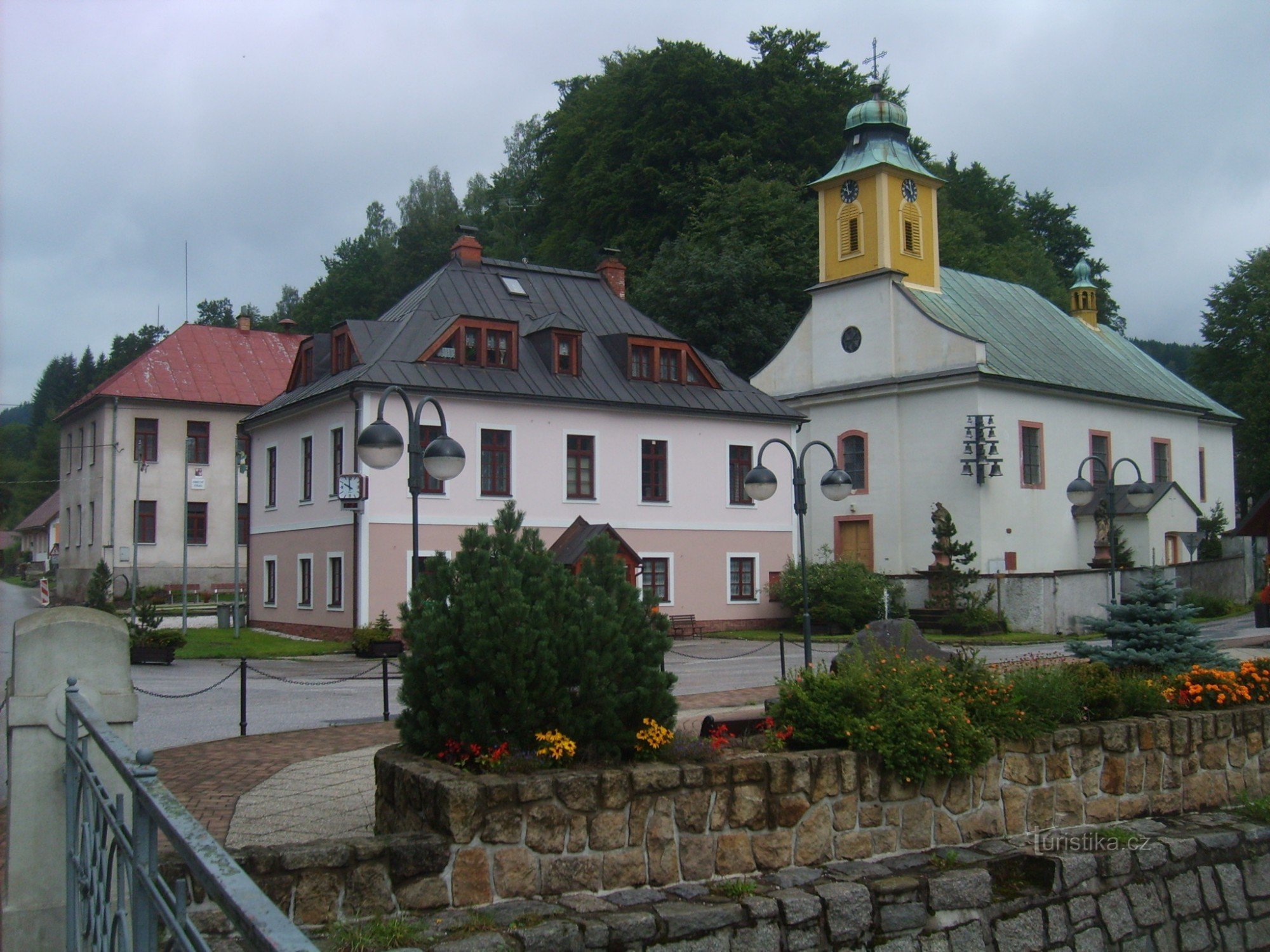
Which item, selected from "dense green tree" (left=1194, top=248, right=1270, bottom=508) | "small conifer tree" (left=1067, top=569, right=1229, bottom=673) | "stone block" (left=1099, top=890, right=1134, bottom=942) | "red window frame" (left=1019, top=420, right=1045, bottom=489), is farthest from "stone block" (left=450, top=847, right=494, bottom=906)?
"dense green tree" (left=1194, top=248, right=1270, bottom=508)

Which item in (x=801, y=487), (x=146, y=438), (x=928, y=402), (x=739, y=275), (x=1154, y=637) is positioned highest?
(x=739, y=275)

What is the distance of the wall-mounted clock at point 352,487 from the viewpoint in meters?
28.3

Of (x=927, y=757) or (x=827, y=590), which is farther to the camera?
(x=827, y=590)

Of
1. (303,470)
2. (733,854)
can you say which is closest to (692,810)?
(733,854)


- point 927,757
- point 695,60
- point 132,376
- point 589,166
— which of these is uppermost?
point 695,60

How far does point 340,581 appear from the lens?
30.0 m

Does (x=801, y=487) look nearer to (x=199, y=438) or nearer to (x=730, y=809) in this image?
(x=730, y=809)

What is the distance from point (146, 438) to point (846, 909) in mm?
46976

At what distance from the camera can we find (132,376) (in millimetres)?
49031

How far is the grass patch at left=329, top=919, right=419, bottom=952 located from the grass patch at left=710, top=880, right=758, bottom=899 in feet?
6.27

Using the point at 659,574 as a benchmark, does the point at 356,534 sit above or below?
above

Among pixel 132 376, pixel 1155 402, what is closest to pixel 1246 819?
pixel 1155 402

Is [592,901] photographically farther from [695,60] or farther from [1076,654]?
[695,60]

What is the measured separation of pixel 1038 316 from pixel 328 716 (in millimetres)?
38126
